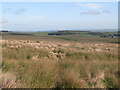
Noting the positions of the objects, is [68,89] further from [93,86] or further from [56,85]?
[93,86]

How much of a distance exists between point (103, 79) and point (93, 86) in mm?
1108

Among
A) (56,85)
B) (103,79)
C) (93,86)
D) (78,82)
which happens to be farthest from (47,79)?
(103,79)

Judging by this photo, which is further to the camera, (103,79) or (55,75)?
(103,79)

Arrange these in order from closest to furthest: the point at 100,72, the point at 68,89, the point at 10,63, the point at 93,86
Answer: the point at 68,89 < the point at 93,86 < the point at 100,72 < the point at 10,63

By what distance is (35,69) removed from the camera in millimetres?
8070

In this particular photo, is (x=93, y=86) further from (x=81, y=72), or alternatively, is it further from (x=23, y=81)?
(x=23, y=81)

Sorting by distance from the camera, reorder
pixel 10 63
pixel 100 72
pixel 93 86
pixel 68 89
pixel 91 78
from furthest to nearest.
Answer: pixel 10 63, pixel 100 72, pixel 91 78, pixel 93 86, pixel 68 89

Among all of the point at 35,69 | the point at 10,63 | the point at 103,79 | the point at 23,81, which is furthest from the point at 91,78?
the point at 10,63

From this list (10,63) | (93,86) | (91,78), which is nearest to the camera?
(93,86)

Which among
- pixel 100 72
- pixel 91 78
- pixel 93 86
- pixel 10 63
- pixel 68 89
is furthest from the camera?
pixel 10 63

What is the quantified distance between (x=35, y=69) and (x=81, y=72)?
181cm

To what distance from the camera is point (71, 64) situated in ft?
33.5

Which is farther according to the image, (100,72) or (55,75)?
(100,72)

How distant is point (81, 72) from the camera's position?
8906 mm
